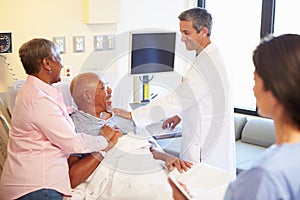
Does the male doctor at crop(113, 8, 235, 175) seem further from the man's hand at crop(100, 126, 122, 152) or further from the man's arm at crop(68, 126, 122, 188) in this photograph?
the man's arm at crop(68, 126, 122, 188)

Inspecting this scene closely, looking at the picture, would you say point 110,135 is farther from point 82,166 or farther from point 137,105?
point 137,105

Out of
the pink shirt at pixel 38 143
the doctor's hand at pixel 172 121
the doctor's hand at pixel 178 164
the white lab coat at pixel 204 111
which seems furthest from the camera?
the doctor's hand at pixel 172 121

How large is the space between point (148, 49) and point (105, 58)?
0.36 meters

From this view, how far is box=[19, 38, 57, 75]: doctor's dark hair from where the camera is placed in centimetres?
181

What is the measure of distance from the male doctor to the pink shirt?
1.86 ft

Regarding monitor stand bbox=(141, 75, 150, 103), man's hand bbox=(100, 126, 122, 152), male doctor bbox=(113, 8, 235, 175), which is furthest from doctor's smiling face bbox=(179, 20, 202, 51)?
monitor stand bbox=(141, 75, 150, 103)

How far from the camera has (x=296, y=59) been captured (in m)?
0.96

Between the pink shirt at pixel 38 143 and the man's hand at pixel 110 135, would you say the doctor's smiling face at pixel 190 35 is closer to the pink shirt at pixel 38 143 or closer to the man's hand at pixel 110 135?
the man's hand at pixel 110 135

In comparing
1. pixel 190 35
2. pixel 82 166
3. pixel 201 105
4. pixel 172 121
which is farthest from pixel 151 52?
pixel 82 166

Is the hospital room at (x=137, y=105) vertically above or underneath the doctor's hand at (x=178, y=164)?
above

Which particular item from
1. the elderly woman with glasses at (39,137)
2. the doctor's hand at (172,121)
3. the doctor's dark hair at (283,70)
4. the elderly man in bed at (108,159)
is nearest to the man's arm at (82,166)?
the elderly man in bed at (108,159)

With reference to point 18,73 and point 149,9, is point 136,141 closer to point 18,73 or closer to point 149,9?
point 18,73

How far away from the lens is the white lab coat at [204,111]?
232 centimetres

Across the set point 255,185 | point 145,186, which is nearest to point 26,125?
point 145,186
